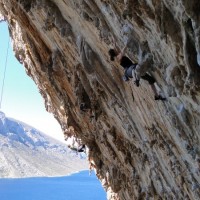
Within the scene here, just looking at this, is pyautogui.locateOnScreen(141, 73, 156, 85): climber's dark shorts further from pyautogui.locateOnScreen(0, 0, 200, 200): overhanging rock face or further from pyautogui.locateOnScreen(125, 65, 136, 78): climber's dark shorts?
pyautogui.locateOnScreen(125, 65, 136, 78): climber's dark shorts

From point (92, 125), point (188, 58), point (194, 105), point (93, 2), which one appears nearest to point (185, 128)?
point (194, 105)

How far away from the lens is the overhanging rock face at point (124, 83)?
469 cm

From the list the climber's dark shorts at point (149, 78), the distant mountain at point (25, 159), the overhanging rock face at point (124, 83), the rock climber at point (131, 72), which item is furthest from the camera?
the distant mountain at point (25, 159)

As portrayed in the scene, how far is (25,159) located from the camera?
136 meters

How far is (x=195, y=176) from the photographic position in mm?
6191

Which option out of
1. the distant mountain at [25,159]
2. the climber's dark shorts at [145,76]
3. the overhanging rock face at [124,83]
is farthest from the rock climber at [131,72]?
the distant mountain at [25,159]

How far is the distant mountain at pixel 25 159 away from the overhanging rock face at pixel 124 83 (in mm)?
105383

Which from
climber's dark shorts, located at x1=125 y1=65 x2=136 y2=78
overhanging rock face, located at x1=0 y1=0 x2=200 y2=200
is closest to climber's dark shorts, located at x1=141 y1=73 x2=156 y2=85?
overhanging rock face, located at x1=0 y1=0 x2=200 y2=200

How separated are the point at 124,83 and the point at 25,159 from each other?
134 m

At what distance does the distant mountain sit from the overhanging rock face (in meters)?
105

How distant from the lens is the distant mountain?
121662mm

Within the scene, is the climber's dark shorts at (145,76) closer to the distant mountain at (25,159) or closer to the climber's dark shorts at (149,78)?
the climber's dark shorts at (149,78)

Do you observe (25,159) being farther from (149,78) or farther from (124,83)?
(149,78)

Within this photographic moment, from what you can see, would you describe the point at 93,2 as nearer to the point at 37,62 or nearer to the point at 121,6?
the point at 121,6
